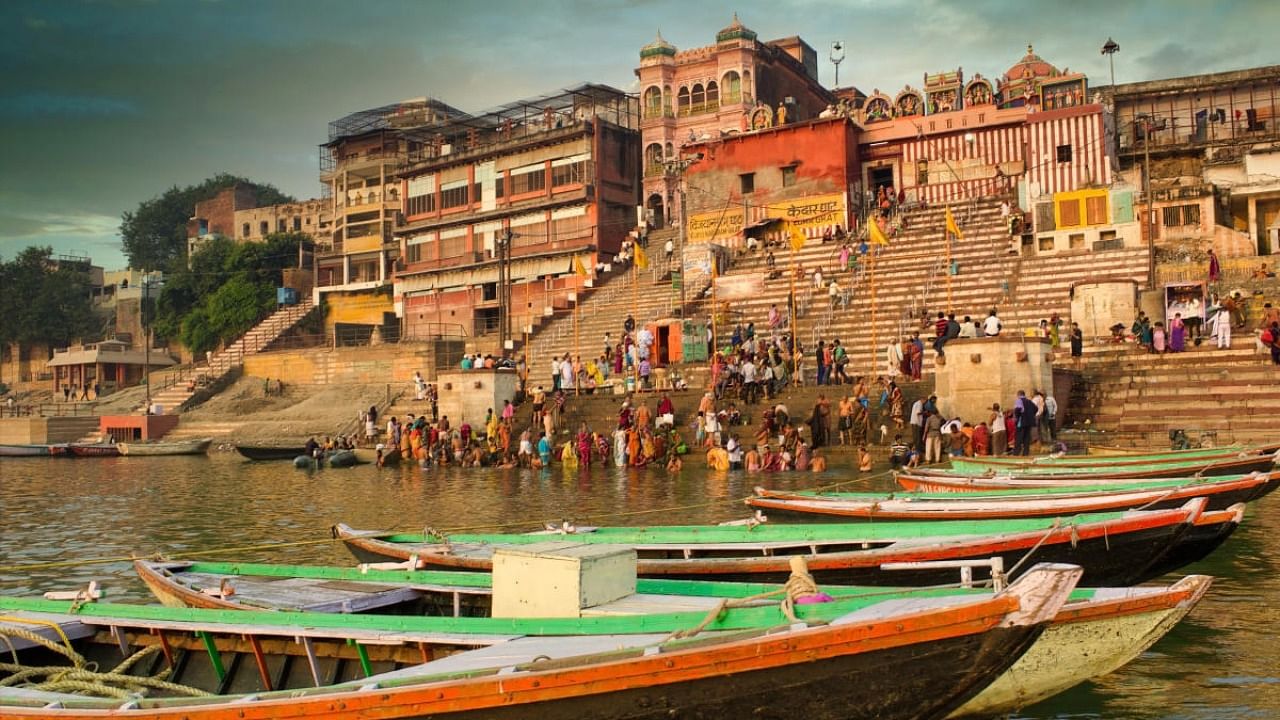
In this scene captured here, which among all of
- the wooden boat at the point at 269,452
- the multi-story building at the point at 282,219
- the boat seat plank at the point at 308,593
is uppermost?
the multi-story building at the point at 282,219

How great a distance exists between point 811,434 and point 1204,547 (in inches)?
602

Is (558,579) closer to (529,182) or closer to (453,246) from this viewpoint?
(529,182)

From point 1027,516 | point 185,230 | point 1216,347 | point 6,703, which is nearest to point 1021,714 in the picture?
point 1027,516

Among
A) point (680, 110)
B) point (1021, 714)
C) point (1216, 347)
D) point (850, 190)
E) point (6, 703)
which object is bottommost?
point (1021, 714)

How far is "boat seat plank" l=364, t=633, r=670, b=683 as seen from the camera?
17.1 ft

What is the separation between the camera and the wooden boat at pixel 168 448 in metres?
38.8

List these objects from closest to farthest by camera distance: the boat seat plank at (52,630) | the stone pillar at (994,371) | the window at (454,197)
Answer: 1. the boat seat plank at (52,630)
2. the stone pillar at (994,371)
3. the window at (454,197)

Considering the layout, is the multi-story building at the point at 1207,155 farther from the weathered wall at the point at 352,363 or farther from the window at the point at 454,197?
the window at the point at 454,197

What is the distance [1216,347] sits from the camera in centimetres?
2362

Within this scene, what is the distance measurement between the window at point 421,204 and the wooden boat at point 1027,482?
44.7m

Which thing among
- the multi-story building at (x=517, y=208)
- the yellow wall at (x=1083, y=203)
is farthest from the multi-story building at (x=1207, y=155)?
the multi-story building at (x=517, y=208)

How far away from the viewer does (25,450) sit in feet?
135

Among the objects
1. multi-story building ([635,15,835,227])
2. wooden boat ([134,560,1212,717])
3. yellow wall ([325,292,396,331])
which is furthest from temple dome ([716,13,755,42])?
wooden boat ([134,560,1212,717])

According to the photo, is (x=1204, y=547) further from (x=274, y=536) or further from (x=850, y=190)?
(x=850, y=190)
